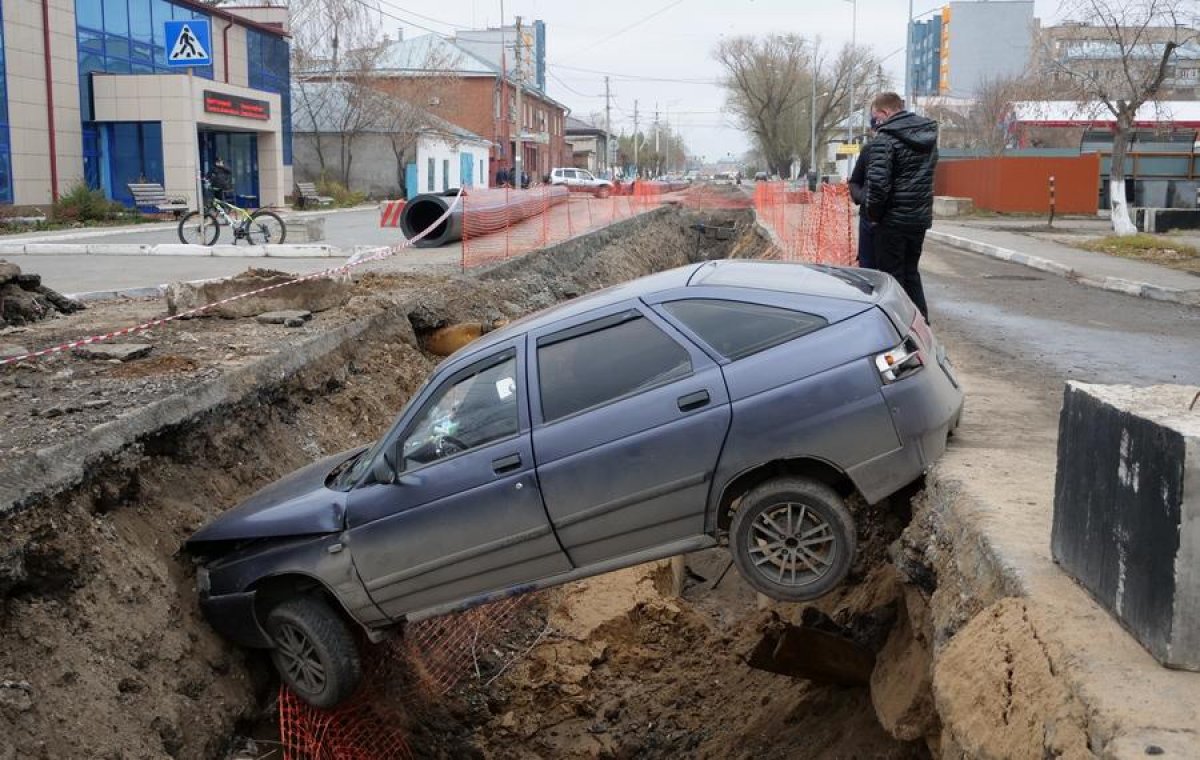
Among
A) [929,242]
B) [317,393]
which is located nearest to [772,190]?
[929,242]

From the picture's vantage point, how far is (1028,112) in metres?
45.5

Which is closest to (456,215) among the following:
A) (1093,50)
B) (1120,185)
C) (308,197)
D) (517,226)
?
(517,226)

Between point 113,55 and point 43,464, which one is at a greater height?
point 113,55

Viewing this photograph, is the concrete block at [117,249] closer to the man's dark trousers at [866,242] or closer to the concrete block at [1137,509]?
the man's dark trousers at [866,242]

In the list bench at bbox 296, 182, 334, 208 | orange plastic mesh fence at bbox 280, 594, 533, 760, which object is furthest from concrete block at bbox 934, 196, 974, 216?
orange plastic mesh fence at bbox 280, 594, 533, 760

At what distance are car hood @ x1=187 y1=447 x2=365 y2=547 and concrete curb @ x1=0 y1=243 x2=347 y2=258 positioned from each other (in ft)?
41.2

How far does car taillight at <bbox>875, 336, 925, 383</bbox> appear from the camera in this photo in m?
4.88

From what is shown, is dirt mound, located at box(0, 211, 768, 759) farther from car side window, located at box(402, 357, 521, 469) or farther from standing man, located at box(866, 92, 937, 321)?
standing man, located at box(866, 92, 937, 321)

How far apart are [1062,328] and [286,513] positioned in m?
8.96

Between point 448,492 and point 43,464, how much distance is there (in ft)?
6.73

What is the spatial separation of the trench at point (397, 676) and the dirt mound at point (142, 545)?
0.01 meters

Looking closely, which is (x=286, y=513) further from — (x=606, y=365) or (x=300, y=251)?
(x=300, y=251)

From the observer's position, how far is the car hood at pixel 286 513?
18.3ft

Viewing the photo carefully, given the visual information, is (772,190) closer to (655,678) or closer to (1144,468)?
(655,678)
